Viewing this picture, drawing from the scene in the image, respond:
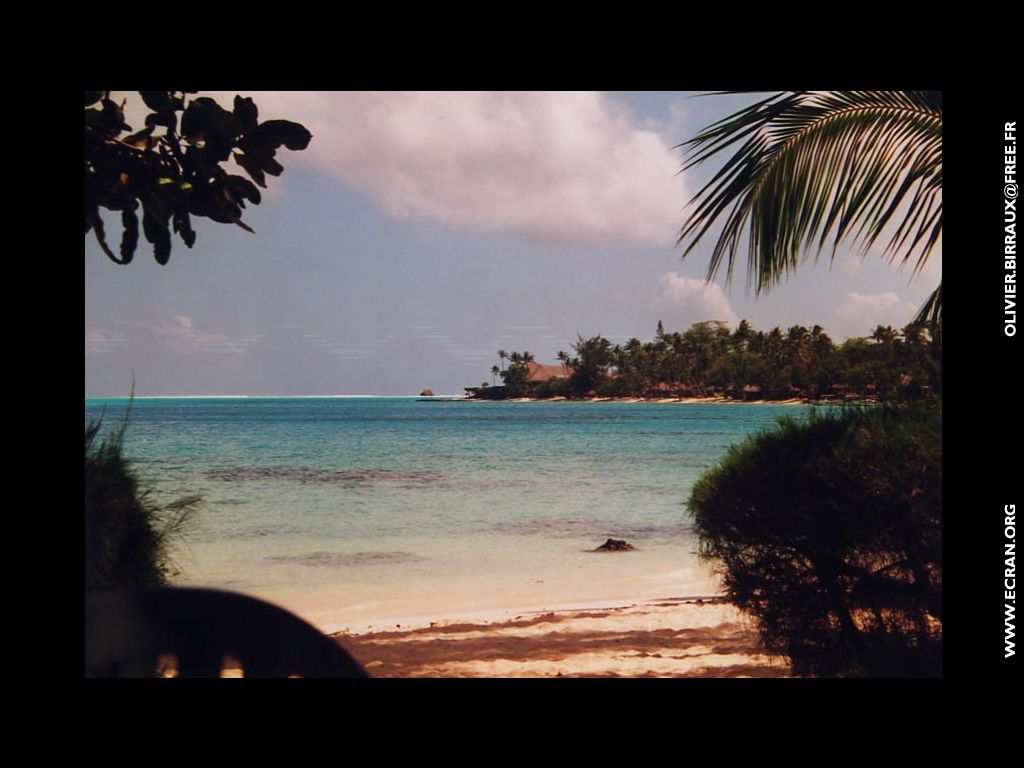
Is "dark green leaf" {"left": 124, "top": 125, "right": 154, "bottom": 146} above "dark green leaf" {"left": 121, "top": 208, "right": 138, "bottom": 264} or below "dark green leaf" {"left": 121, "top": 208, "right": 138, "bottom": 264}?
above

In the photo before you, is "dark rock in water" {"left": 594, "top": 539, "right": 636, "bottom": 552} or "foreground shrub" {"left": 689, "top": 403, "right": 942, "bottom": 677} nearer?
"foreground shrub" {"left": 689, "top": 403, "right": 942, "bottom": 677}

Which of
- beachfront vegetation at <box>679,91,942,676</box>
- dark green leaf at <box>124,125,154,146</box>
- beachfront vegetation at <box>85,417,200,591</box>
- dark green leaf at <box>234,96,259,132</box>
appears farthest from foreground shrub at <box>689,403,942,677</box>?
dark green leaf at <box>124,125,154,146</box>

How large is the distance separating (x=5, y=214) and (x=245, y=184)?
126 centimetres

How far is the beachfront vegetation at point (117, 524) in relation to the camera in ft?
11.5

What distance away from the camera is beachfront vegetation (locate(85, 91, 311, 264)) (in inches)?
109

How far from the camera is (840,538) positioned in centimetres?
369

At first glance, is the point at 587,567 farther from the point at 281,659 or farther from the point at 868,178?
the point at 281,659

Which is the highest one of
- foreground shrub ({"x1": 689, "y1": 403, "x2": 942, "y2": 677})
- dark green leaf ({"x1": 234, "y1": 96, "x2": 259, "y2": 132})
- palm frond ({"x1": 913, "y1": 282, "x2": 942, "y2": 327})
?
dark green leaf ({"x1": 234, "y1": 96, "x2": 259, "y2": 132})

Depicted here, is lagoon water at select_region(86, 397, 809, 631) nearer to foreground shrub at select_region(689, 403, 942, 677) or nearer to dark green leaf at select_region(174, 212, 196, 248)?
foreground shrub at select_region(689, 403, 942, 677)

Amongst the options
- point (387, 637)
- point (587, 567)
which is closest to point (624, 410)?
point (587, 567)

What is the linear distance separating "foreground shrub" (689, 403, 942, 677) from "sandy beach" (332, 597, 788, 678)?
0.40 metres

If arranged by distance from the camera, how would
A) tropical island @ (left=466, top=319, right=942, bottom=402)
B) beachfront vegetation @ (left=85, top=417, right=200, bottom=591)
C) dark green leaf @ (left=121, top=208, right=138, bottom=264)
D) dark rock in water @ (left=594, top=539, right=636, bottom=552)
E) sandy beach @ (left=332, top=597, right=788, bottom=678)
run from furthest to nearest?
1. tropical island @ (left=466, top=319, right=942, bottom=402)
2. dark rock in water @ (left=594, top=539, right=636, bottom=552)
3. sandy beach @ (left=332, top=597, right=788, bottom=678)
4. beachfront vegetation @ (left=85, top=417, right=200, bottom=591)
5. dark green leaf @ (left=121, top=208, right=138, bottom=264)

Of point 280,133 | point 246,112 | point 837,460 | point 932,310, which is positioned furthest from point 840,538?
point 246,112
